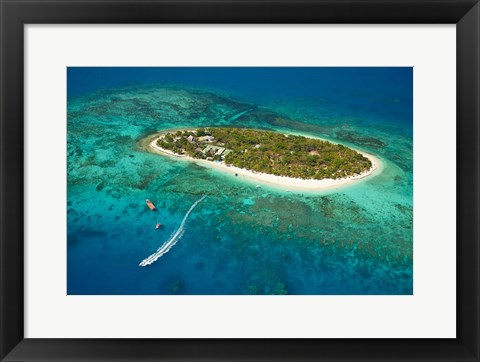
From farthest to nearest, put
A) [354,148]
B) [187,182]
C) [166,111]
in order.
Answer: [354,148] < [166,111] < [187,182]

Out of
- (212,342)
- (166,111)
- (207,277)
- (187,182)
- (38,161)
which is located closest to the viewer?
(212,342)

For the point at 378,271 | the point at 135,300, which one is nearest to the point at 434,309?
the point at 378,271

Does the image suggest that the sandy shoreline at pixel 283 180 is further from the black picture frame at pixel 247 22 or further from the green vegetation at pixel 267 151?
the black picture frame at pixel 247 22

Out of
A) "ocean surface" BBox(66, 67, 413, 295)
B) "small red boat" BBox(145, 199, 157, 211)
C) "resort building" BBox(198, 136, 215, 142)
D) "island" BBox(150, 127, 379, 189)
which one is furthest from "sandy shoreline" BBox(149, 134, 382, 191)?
"small red boat" BBox(145, 199, 157, 211)

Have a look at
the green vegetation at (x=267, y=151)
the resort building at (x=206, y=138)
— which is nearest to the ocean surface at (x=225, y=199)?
the green vegetation at (x=267, y=151)

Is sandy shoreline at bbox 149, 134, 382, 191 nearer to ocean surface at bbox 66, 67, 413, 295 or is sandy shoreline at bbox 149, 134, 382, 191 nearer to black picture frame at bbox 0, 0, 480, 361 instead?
ocean surface at bbox 66, 67, 413, 295

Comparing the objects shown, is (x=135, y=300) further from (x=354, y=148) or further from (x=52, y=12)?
(x=354, y=148)
